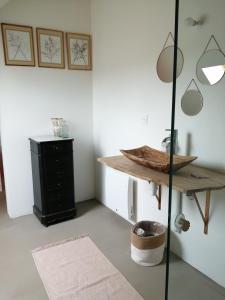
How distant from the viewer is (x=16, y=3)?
278 cm

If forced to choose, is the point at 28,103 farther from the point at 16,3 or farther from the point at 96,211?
the point at 96,211

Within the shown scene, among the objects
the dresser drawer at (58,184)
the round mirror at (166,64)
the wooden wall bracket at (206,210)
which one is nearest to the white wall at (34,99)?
the dresser drawer at (58,184)

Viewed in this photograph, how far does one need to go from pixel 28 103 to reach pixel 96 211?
1.62 metres

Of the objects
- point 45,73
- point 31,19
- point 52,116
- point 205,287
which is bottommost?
point 205,287

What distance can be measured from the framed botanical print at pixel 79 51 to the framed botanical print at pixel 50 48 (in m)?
0.11

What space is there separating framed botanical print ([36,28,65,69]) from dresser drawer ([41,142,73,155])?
99 cm

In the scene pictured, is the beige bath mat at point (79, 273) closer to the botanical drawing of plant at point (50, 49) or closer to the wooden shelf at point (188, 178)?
the wooden shelf at point (188, 178)

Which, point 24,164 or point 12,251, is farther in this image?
point 24,164

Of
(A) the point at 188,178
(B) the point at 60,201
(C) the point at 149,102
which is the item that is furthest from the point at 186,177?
(B) the point at 60,201

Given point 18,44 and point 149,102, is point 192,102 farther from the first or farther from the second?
point 18,44

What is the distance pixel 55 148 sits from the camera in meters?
2.88

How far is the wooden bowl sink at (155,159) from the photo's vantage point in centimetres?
178

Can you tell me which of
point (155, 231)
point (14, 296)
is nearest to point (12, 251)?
point (14, 296)

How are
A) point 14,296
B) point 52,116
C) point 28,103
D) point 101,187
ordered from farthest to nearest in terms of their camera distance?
point 101,187 → point 52,116 → point 28,103 → point 14,296
